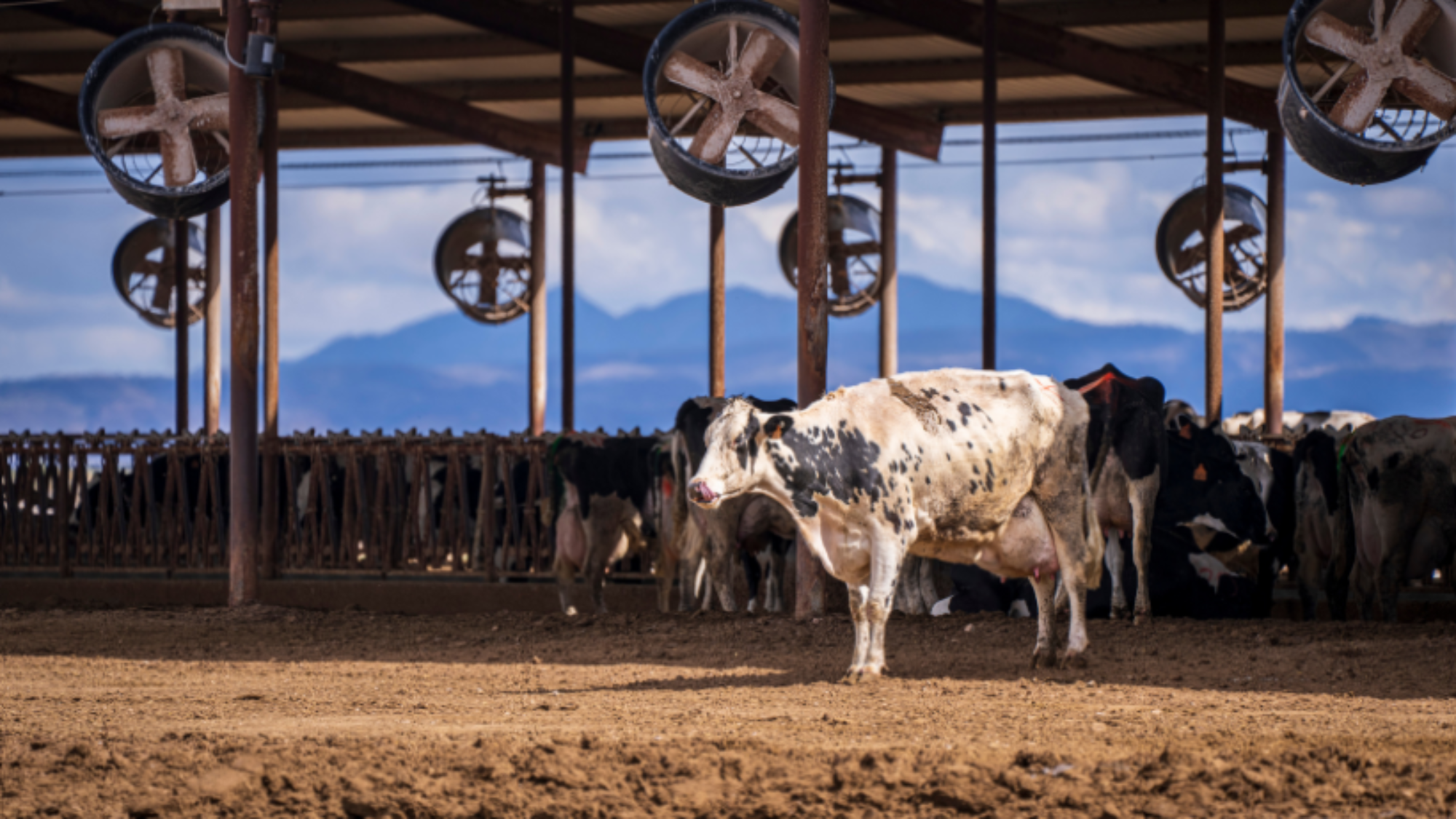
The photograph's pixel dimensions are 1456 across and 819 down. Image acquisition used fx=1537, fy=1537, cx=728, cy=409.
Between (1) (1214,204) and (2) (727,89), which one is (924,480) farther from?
(1) (1214,204)

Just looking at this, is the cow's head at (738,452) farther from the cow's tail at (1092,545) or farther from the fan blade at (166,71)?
the fan blade at (166,71)

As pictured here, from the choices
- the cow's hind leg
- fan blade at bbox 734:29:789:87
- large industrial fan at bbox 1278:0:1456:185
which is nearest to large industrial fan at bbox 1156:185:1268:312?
large industrial fan at bbox 1278:0:1456:185

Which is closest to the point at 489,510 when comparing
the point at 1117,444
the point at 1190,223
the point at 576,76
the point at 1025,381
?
the point at 1117,444

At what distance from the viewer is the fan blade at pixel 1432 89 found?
12195mm

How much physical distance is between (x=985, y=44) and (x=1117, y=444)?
608cm

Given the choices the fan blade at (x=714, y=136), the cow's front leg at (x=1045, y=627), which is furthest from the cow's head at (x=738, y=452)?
the fan blade at (x=714, y=136)

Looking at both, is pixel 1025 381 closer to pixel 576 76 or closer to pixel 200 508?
pixel 200 508

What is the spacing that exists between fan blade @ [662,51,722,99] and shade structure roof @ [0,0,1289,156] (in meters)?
4.03

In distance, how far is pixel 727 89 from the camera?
1360 centimetres

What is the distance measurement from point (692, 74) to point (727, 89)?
1.17 ft

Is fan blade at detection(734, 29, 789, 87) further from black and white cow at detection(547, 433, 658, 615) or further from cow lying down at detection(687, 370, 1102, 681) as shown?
cow lying down at detection(687, 370, 1102, 681)

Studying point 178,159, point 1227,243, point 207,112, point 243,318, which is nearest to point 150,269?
point 178,159

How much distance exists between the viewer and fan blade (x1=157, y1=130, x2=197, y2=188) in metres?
14.7

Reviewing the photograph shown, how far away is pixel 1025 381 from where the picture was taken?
347 inches
